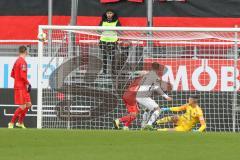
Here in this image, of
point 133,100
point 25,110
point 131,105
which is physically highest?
point 133,100

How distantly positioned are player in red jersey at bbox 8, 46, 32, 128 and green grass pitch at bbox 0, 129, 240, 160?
12.6 ft

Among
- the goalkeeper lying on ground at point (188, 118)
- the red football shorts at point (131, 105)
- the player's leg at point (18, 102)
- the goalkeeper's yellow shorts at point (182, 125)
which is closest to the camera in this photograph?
the goalkeeper lying on ground at point (188, 118)

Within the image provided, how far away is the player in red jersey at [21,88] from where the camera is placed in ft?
57.5

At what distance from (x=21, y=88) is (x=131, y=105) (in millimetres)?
2375

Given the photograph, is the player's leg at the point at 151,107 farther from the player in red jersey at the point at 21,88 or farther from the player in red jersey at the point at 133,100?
the player in red jersey at the point at 21,88

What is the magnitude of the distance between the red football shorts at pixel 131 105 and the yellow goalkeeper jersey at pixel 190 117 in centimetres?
88

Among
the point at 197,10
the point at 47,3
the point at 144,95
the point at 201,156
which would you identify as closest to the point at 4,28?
the point at 47,3

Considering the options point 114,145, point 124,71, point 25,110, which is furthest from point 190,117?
point 114,145

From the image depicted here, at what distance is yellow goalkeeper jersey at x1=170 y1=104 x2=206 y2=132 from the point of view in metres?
17.1

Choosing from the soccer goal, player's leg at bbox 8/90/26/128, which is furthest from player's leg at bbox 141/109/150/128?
player's leg at bbox 8/90/26/128

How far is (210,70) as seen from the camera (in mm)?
17547

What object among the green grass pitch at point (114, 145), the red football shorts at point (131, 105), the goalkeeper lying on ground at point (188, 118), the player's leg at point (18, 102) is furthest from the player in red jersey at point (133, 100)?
the green grass pitch at point (114, 145)

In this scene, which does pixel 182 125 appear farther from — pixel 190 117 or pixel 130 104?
pixel 130 104

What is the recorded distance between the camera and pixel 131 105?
57.9 ft
